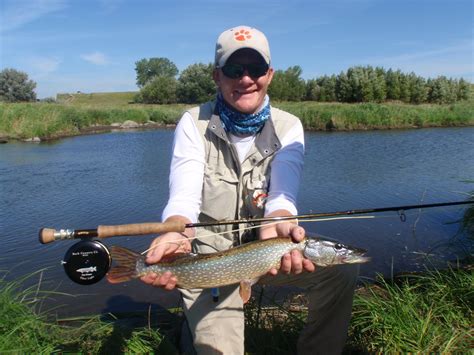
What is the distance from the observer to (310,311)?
3193 millimetres

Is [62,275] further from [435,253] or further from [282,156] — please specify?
[435,253]

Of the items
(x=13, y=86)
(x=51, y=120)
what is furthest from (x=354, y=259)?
(x=13, y=86)

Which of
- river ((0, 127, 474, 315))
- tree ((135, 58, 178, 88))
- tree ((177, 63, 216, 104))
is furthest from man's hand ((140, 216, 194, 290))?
tree ((135, 58, 178, 88))

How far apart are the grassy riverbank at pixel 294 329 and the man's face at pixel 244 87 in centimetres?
174

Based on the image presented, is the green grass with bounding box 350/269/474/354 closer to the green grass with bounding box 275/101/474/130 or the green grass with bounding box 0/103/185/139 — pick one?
the green grass with bounding box 275/101/474/130

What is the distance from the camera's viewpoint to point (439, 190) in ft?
33.2

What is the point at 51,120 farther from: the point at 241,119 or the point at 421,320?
the point at 421,320

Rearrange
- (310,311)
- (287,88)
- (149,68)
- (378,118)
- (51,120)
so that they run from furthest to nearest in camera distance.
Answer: (149,68) → (287,88) → (51,120) → (378,118) → (310,311)

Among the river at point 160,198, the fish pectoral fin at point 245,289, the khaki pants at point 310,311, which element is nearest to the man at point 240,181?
the khaki pants at point 310,311

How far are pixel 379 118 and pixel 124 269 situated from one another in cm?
2677

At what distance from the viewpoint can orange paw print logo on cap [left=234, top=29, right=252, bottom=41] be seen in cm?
333

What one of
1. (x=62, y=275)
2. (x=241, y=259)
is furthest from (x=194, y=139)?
(x=62, y=275)

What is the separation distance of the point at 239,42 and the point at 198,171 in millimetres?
1061

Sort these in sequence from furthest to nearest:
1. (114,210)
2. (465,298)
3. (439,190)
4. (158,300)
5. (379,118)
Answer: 1. (379,118)
2. (439,190)
3. (114,210)
4. (158,300)
5. (465,298)
